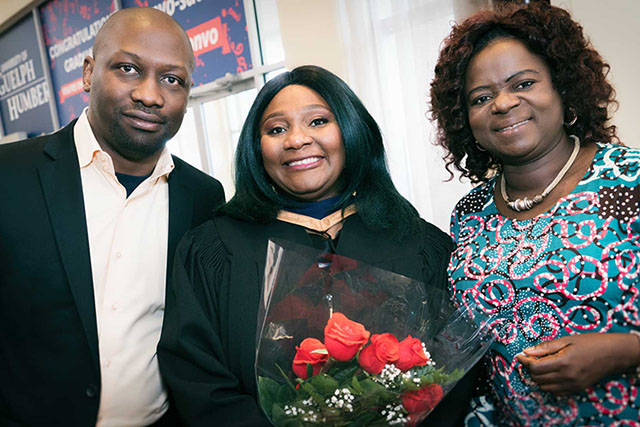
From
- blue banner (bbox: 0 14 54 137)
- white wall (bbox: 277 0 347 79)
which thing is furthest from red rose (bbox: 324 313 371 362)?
blue banner (bbox: 0 14 54 137)

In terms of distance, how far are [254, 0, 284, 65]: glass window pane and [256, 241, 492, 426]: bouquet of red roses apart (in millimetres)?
3615

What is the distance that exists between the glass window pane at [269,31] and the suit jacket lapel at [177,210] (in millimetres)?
2834

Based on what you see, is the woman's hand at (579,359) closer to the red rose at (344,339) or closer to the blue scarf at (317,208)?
the red rose at (344,339)

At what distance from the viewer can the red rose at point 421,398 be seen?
1.07 metres

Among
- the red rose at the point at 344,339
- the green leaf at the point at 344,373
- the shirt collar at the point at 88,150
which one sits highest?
the shirt collar at the point at 88,150

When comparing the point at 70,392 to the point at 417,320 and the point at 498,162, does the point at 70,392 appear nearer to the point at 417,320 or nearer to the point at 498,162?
the point at 417,320

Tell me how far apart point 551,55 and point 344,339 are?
961mm

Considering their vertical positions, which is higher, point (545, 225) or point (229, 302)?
point (545, 225)

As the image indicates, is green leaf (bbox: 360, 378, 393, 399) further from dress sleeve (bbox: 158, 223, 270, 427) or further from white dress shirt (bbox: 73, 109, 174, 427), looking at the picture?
white dress shirt (bbox: 73, 109, 174, 427)

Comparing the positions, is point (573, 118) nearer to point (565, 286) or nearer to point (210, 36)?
point (565, 286)

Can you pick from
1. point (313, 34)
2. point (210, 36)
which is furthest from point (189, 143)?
point (313, 34)

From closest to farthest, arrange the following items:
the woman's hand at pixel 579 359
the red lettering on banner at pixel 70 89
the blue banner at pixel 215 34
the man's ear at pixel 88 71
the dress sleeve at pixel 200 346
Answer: the woman's hand at pixel 579 359, the dress sleeve at pixel 200 346, the man's ear at pixel 88 71, the blue banner at pixel 215 34, the red lettering on banner at pixel 70 89

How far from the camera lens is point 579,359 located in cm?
114

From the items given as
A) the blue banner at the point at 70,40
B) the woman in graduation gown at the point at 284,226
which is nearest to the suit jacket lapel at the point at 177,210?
the woman in graduation gown at the point at 284,226
